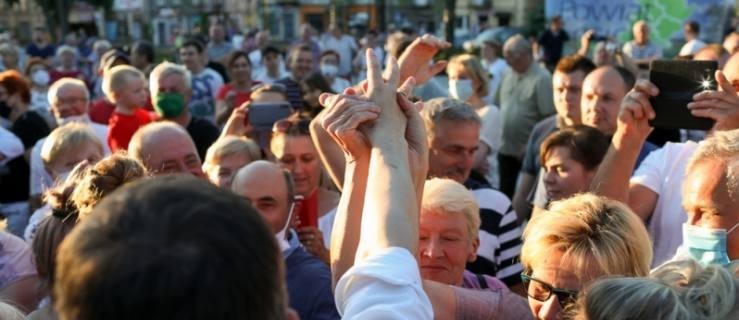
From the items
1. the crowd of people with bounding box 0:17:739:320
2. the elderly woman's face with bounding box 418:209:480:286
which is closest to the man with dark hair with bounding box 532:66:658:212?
the crowd of people with bounding box 0:17:739:320

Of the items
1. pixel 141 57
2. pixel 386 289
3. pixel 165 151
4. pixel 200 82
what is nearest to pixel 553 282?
pixel 386 289

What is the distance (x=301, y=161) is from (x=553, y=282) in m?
2.31

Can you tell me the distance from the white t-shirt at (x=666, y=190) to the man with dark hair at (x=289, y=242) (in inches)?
54.2

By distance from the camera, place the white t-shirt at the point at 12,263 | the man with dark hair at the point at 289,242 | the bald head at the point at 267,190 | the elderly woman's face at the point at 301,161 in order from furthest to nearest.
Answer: the elderly woman's face at the point at 301,161
the bald head at the point at 267,190
the white t-shirt at the point at 12,263
the man with dark hair at the point at 289,242

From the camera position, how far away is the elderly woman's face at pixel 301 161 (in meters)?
4.46

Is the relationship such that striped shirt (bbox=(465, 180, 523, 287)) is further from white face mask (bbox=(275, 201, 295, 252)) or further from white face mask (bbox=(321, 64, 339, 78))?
white face mask (bbox=(321, 64, 339, 78))

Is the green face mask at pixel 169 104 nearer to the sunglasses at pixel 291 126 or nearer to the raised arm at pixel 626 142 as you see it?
the sunglasses at pixel 291 126

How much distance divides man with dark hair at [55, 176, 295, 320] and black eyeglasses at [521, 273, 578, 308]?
1226 mm

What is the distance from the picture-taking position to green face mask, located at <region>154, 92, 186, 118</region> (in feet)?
19.4

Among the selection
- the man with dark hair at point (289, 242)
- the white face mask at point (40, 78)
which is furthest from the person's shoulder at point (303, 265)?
the white face mask at point (40, 78)

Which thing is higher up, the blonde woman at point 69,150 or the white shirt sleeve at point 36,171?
the blonde woman at point 69,150

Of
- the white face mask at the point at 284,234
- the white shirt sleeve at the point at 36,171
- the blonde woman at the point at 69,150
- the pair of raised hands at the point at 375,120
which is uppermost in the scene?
the pair of raised hands at the point at 375,120

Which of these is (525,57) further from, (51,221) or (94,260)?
(94,260)

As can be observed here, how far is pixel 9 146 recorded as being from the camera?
6059 millimetres
